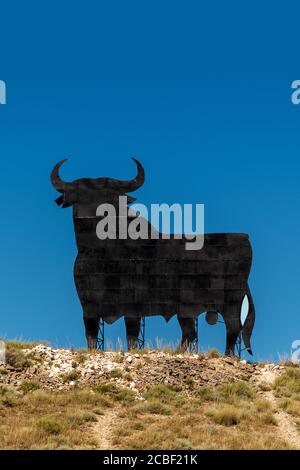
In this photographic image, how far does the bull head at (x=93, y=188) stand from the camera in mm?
24109

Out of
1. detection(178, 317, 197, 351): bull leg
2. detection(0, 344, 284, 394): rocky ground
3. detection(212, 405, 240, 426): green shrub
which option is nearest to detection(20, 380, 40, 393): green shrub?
detection(0, 344, 284, 394): rocky ground

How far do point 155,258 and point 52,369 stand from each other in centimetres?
506

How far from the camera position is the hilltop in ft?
52.1

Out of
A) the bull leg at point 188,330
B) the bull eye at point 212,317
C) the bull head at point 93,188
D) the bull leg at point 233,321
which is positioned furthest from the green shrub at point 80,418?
the bull head at point 93,188

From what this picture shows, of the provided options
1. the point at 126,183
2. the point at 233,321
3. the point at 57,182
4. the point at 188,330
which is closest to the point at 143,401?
the point at 188,330

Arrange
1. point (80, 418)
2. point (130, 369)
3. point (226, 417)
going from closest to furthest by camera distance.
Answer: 1. point (80, 418)
2. point (226, 417)
3. point (130, 369)

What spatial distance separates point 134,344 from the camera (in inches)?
922

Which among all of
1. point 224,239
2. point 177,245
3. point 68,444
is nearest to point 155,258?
point 177,245

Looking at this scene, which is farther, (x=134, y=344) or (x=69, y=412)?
(x=134, y=344)

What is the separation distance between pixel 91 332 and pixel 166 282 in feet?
9.85

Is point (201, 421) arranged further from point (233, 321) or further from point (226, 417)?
point (233, 321)

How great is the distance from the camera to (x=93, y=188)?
79.3 ft

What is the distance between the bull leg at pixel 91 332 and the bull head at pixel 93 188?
406 cm
